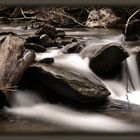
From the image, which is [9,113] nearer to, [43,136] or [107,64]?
[43,136]

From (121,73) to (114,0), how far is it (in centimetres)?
68

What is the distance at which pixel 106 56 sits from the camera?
134 centimetres

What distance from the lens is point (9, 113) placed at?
98 cm

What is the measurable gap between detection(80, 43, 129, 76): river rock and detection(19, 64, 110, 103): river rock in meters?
0.12

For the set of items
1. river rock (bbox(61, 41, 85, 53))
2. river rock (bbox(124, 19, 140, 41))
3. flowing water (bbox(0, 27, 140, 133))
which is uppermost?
river rock (bbox(124, 19, 140, 41))

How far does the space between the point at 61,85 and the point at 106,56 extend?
28cm

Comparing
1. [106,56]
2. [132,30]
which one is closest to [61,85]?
[106,56]

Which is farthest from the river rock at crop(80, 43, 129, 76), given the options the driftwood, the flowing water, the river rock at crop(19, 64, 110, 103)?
the driftwood

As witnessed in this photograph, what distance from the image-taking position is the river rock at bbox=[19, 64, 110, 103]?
110 cm

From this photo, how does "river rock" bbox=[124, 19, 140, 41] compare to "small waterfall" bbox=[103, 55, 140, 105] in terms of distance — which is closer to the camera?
"small waterfall" bbox=[103, 55, 140, 105]

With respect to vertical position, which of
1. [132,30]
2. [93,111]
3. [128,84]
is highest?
[132,30]

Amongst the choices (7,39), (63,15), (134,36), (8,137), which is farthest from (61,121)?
(134,36)

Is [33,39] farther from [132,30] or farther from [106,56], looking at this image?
[132,30]

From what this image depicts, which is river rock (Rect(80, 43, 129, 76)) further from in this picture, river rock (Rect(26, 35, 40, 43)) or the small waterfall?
river rock (Rect(26, 35, 40, 43))
